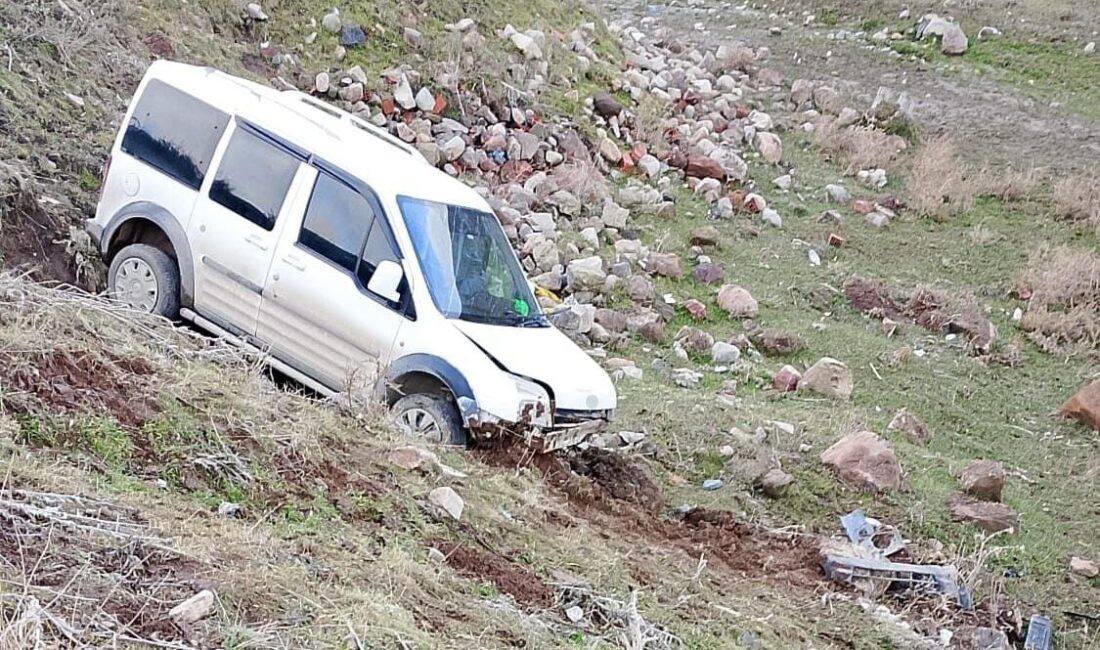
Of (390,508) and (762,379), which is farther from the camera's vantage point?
(762,379)

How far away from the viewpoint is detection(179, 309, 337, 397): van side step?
6449mm

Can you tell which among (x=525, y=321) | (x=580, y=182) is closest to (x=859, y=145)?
(x=580, y=182)

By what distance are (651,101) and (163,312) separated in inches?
412

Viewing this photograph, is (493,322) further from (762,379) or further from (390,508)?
(762,379)

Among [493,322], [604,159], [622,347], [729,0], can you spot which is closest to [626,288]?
[622,347]

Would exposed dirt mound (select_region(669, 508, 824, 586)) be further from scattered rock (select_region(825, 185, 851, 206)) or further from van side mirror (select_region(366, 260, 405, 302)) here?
scattered rock (select_region(825, 185, 851, 206))

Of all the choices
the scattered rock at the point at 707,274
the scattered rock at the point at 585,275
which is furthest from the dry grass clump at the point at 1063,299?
the scattered rock at the point at 585,275

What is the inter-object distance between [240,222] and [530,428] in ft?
7.38

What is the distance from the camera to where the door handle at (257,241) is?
274 inches

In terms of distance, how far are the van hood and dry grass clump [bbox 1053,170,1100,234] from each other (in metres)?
10.2

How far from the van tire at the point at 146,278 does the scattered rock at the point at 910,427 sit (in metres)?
5.70

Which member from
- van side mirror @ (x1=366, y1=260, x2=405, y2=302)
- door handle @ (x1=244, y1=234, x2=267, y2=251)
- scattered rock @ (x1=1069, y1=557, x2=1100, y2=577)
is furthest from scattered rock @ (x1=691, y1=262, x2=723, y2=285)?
door handle @ (x1=244, y1=234, x2=267, y2=251)

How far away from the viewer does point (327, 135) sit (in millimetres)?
Answer: 7176

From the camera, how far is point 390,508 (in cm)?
502
